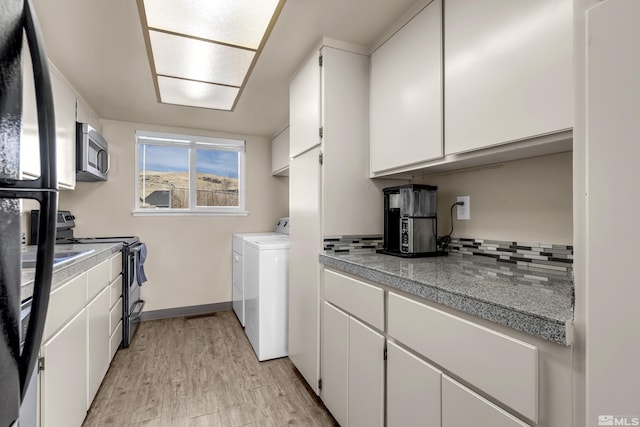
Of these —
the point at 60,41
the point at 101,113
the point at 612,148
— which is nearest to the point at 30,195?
the point at 612,148

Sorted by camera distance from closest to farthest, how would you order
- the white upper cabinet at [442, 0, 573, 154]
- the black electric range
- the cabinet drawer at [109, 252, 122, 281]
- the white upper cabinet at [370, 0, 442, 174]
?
the white upper cabinet at [442, 0, 573, 154]
the white upper cabinet at [370, 0, 442, 174]
the cabinet drawer at [109, 252, 122, 281]
the black electric range

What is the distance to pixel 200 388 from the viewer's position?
2062 millimetres

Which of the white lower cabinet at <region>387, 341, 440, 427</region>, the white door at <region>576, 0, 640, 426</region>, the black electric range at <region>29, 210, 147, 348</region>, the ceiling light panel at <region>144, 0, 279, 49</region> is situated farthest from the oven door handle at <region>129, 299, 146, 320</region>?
the white door at <region>576, 0, 640, 426</region>

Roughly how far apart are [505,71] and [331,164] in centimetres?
95

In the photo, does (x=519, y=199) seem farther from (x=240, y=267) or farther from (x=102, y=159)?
(x=102, y=159)

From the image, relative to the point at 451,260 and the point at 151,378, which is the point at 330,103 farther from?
the point at 151,378

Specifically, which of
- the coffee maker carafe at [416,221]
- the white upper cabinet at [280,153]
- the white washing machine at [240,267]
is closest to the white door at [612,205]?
the coffee maker carafe at [416,221]

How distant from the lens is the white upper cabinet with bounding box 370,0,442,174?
139cm

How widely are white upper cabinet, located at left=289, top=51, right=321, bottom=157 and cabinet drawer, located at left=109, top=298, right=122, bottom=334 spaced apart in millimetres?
1799

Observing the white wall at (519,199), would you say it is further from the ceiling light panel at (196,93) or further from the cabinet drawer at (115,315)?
the cabinet drawer at (115,315)

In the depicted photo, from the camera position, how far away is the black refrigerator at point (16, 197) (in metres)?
0.46

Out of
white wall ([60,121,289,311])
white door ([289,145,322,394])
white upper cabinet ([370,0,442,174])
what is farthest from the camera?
white wall ([60,121,289,311])

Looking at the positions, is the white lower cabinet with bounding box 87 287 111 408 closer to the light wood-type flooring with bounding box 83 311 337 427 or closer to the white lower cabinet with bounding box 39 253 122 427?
the white lower cabinet with bounding box 39 253 122 427

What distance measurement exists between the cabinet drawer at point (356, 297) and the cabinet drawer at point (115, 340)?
175 cm
